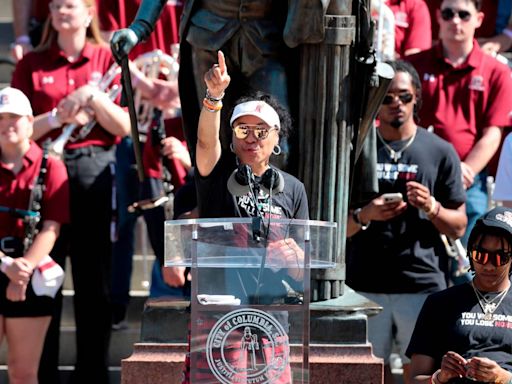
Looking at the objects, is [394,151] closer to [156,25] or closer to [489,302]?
[489,302]

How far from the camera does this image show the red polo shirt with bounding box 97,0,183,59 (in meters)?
9.18

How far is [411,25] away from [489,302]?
389cm

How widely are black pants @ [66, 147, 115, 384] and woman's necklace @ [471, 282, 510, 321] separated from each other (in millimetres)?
3381

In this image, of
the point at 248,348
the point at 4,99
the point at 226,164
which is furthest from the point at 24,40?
the point at 248,348

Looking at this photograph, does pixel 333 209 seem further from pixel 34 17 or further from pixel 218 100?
pixel 34 17

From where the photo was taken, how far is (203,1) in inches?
252

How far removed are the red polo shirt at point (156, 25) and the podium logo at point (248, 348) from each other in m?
4.51

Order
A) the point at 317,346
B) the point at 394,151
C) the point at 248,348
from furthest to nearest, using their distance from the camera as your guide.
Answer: the point at 394,151 < the point at 317,346 < the point at 248,348

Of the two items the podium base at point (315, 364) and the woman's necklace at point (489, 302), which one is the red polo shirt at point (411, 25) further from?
the woman's necklace at point (489, 302)

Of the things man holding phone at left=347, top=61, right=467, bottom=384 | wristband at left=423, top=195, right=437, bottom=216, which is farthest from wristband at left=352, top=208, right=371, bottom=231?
wristband at left=423, top=195, right=437, bottom=216

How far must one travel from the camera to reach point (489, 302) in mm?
5613

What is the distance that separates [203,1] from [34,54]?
2.57 m

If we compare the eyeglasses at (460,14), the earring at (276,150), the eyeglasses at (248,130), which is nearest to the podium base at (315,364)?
the earring at (276,150)

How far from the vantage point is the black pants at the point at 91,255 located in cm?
845
